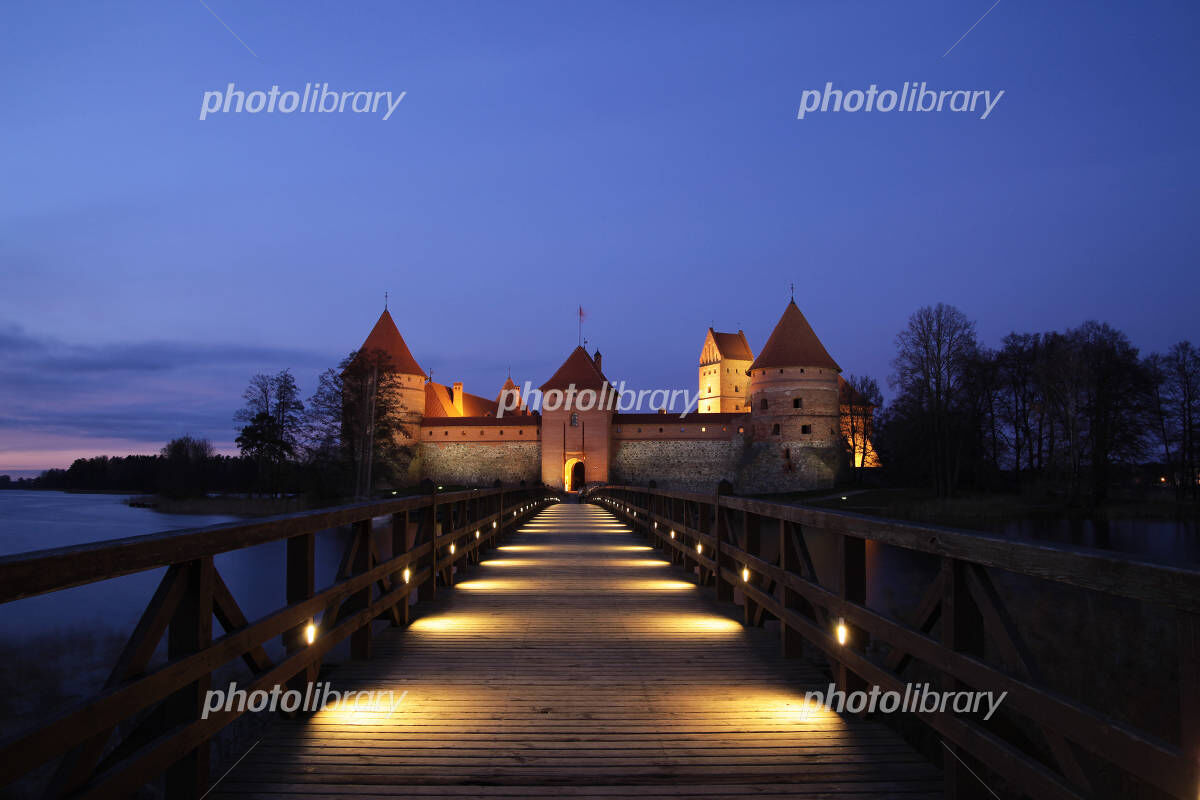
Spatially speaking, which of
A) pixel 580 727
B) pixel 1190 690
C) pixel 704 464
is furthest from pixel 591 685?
pixel 704 464

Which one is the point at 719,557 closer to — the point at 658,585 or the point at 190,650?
the point at 658,585

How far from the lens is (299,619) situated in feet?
10.1

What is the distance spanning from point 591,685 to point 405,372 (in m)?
40.9

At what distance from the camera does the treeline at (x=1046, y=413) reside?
89.2 feet

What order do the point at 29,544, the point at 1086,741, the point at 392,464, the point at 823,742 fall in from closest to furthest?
the point at 1086,741 < the point at 823,742 < the point at 29,544 < the point at 392,464

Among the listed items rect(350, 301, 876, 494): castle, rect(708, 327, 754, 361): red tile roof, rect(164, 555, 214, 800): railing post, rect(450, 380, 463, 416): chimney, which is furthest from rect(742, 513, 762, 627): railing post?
rect(708, 327, 754, 361): red tile roof

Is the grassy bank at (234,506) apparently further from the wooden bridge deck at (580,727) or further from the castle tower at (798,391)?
the wooden bridge deck at (580,727)

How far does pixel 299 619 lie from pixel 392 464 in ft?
115

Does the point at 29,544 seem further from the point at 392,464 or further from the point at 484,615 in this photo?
the point at 484,615

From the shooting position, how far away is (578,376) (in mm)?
42219

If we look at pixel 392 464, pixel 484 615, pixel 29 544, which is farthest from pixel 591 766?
pixel 392 464

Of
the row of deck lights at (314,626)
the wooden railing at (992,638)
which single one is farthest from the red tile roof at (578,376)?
the wooden railing at (992,638)

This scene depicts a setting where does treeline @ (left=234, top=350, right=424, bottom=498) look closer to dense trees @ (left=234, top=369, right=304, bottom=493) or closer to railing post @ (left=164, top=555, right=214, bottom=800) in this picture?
dense trees @ (left=234, top=369, right=304, bottom=493)

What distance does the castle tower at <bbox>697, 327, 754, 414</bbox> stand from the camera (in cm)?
6344
